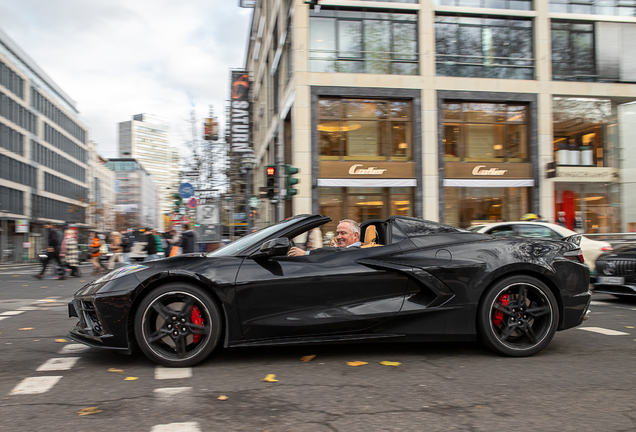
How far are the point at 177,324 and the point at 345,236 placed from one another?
67.6 inches

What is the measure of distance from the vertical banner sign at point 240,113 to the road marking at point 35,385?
2586 cm

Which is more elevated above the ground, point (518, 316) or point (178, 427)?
point (518, 316)

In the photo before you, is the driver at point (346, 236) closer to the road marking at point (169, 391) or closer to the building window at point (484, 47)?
the road marking at point (169, 391)

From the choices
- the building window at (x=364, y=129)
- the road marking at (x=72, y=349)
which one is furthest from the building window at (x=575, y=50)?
the road marking at (x=72, y=349)

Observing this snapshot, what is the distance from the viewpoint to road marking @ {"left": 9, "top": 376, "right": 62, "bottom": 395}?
3.50 meters

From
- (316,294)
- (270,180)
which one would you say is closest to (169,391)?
(316,294)

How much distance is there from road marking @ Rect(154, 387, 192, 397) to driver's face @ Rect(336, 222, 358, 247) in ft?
6.43

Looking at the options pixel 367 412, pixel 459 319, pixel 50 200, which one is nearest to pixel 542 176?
pixel 459 319

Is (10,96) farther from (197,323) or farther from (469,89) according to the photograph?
(197,323)

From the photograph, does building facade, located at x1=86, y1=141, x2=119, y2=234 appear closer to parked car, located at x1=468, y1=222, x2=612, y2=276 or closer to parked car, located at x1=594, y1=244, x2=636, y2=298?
parked car, located at x1=468, y1=222, x2=612, y2=276

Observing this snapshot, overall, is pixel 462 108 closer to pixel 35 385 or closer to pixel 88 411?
pixel 35 385

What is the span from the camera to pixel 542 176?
2105 centimetres

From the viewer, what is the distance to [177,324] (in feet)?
13.1

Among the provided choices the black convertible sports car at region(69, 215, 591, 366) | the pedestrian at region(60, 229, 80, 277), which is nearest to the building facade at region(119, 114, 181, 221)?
the pedestrian at region(60, 229, 80, 277)
